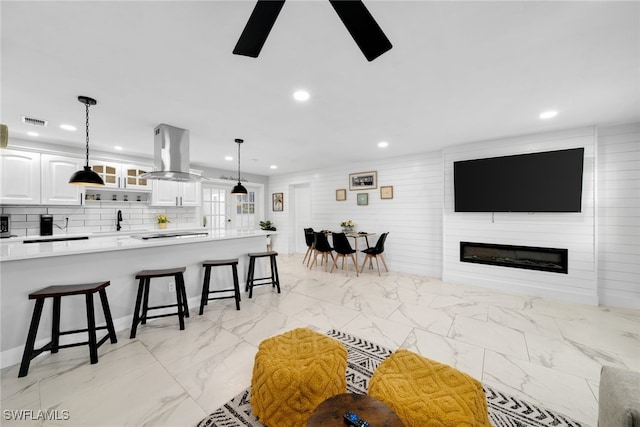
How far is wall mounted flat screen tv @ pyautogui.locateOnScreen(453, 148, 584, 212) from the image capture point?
11.0 feet

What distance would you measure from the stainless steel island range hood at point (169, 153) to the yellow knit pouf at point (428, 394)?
3.37m

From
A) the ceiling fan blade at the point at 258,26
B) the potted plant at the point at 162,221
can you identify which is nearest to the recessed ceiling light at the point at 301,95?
the ceiling fan blade at the point at 258,26

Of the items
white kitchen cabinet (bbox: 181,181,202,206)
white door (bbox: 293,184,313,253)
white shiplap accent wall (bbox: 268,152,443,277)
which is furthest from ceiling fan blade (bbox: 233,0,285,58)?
white door (bbox: 293,184,313,253)

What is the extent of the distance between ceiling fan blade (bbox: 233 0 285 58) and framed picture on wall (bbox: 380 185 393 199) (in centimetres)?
449

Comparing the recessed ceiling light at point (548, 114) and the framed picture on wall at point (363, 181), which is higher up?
the recessed ceiling light at point (548, 114)

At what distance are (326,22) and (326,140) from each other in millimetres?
2486

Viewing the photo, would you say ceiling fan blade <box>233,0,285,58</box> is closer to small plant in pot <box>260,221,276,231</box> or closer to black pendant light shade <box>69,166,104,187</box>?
black pendant light shade <box>69,166,104,187</box>

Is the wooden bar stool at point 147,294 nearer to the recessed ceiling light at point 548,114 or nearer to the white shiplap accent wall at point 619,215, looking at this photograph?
the recessed ceiling light at point 548,114

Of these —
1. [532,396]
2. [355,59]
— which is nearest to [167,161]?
[355,59]

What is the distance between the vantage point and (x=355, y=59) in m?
1.89

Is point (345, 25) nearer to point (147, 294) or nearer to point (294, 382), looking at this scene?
point (294, 382)

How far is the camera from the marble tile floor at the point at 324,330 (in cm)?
161

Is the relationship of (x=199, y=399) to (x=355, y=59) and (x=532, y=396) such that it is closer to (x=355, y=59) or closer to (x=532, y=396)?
(x=532, y=396)

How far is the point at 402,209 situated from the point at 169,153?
167 inches
